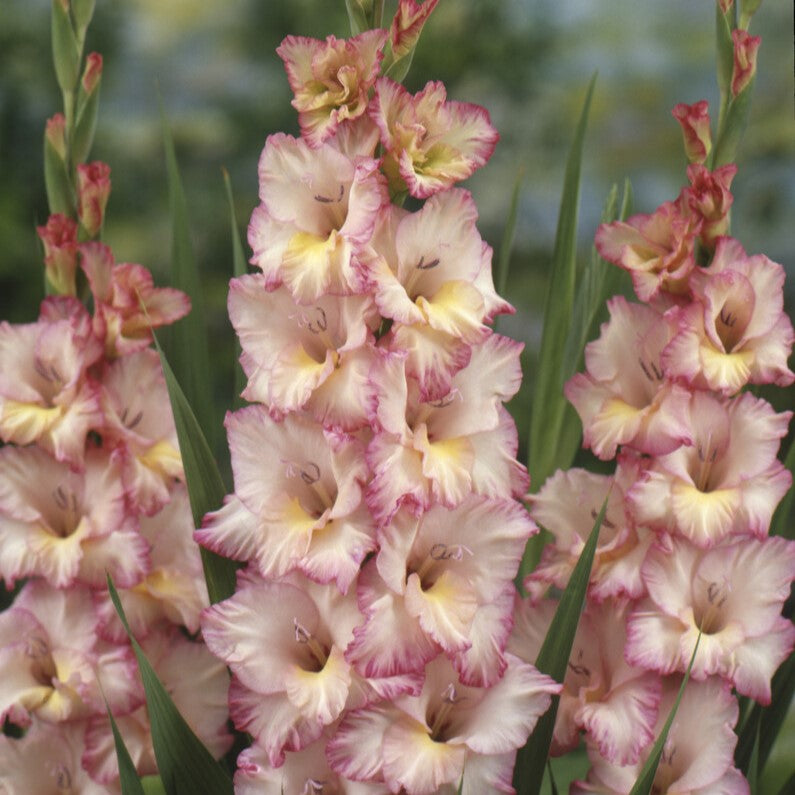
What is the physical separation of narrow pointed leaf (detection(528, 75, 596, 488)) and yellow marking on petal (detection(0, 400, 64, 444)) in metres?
0.33

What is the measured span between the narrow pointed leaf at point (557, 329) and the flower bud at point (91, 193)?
0.31 metres

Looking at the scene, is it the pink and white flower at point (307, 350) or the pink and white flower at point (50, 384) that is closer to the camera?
the pink and white flower at point (307, 350)

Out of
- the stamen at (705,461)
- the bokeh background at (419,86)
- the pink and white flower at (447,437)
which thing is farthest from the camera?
the bokeh background at (419,86)

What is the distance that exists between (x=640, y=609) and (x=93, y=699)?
0.32 m

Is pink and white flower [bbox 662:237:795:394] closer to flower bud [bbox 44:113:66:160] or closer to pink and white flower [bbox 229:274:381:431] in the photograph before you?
pink and white flower [bbox 229:274:381:431]

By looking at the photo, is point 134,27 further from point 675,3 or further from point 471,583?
point 471,583

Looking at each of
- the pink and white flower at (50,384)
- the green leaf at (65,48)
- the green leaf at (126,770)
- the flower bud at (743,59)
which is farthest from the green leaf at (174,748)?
the flower bud at (743,59)

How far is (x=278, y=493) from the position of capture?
25.5 inches

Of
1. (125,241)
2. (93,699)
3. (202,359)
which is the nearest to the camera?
(93,699)

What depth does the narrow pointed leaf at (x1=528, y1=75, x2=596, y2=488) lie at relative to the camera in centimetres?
86

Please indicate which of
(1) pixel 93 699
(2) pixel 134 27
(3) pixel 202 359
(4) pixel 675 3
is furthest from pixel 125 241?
(1) pixel 93 699

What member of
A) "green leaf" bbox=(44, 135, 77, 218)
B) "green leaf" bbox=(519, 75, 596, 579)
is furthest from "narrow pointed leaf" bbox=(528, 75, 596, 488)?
"green leaf" bbox=(44, 135, 77, 218)

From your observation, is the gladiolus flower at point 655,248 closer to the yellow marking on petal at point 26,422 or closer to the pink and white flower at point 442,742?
the pink and white flower at point 442,742

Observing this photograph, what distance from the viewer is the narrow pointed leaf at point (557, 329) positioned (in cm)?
86
